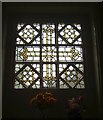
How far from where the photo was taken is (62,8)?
3.37 meters

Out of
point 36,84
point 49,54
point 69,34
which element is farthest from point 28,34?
point 36,84

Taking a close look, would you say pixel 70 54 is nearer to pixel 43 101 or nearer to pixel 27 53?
pixel 27 53

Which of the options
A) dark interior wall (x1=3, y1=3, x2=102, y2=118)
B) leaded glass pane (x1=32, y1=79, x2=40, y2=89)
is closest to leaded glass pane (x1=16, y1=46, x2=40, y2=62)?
dark interior wall (x1=3, y1=3, x2=102, y2=118)

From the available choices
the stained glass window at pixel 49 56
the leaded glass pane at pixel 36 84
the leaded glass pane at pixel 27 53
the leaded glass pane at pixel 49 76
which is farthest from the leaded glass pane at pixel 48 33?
the leaded glass pane at pixel 36 84

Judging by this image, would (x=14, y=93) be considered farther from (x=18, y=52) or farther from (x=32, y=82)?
(x=18, y=52)

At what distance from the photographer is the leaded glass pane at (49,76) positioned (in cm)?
324

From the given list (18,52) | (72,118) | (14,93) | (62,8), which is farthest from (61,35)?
(72,118)

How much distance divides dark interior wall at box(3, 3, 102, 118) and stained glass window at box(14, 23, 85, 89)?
0.08 metres
